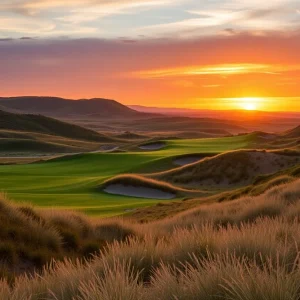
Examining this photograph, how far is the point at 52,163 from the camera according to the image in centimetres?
6166

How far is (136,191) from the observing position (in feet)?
131

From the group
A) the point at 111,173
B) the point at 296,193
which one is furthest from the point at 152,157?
the point at 296,193

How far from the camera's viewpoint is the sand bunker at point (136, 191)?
38.8m

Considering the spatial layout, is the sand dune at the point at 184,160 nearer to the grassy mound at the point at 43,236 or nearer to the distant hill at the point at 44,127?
the grassy mound at the point at 43,236

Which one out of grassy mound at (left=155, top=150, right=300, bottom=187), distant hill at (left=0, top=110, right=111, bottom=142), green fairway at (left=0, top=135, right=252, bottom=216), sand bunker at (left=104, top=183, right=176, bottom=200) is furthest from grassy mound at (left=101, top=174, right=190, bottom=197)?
distant hill at (left=0, top=110, right=111, bottom=142)

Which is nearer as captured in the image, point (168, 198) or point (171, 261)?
point (171, 261)

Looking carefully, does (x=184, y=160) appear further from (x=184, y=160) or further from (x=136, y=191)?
(x=136, y=191)

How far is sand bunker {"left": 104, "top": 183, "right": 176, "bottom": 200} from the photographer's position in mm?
38844

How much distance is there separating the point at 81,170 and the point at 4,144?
207ft

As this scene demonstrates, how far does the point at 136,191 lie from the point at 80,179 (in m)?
7.79

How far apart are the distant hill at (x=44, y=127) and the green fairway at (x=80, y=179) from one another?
8657 cm

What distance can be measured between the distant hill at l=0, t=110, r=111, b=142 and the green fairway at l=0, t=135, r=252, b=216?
3408 inches

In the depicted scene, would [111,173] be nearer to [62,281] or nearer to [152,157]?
[152,157]

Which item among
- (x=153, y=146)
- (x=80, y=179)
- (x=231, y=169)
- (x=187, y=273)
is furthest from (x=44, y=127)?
(x=187, y=273)
